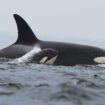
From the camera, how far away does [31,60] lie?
17.3 metres

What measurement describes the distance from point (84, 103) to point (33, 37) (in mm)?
11367

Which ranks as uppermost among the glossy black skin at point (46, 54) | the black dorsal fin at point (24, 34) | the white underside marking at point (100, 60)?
the black dorsal fin at point (24, 34)

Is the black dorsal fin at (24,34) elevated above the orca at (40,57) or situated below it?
above

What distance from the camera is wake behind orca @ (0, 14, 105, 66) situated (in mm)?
18609

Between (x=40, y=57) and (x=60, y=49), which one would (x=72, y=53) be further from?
(x=40, y=57)

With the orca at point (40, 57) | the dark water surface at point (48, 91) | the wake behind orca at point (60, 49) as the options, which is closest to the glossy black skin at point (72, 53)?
the wake behind orca at point (60, 49)

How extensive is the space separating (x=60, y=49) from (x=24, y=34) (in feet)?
6.25

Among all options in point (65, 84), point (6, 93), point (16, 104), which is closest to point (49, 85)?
point (65, 84)

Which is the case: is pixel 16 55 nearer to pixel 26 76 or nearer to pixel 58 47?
pixel 58 47

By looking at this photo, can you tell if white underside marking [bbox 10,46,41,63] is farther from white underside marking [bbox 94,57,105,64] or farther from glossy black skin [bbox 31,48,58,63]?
white underside marking [bbox 94,57,105,64]

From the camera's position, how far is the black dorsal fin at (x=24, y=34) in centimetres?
1870

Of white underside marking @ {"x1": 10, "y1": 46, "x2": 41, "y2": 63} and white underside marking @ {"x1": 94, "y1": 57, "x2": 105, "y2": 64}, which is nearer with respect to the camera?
white underside marking @ {"x1": 10, "y1": 46, "x2": 41, "y2": 63}

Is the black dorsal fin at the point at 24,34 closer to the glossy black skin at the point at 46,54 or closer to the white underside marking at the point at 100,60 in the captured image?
the glossy black skin at the point at 46,54

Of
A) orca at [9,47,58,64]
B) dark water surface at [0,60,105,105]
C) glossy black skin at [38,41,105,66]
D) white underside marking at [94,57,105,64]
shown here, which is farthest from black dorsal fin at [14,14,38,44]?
dark water surface at [0,60,105,105]
